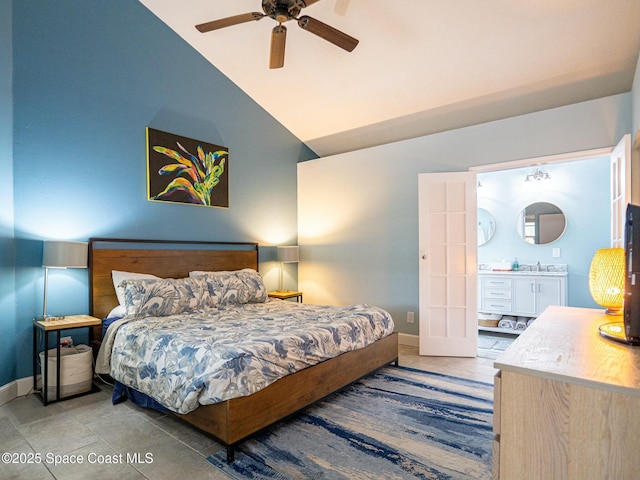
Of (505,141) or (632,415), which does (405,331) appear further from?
(632,415)

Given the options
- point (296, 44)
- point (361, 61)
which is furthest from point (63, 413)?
point (361, 61)

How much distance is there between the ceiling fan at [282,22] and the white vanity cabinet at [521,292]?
3.68 metres

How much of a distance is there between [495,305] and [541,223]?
1357 millimetres

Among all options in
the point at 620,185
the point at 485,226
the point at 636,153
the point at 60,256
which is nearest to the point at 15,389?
the point at 60,256

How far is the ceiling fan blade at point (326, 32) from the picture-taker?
2.62m

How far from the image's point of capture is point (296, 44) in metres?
3.68

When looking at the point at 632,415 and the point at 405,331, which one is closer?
the point at 632,415

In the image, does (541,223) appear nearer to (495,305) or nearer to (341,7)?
(495,305)

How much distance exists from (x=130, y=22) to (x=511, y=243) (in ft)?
18.0

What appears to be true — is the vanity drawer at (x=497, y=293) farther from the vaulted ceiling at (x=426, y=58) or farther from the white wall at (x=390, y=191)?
the vaulted ceiling at (x=426, y=58)

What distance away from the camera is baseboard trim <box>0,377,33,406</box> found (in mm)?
2705

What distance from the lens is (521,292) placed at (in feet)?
15.7

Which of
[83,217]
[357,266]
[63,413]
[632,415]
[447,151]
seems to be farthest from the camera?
[357,266]

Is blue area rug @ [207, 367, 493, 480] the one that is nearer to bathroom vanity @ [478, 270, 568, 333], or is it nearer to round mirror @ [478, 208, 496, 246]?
bathroom vanity @ [478, 270, 568, 333]
